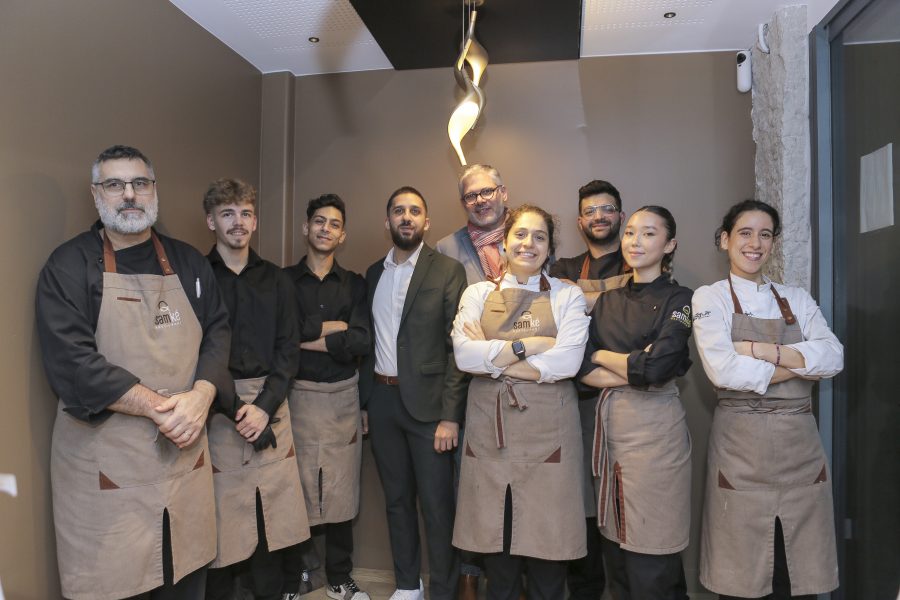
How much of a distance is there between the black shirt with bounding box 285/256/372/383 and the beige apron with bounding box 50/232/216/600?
0.70 metres

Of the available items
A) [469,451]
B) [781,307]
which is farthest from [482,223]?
[781,307]

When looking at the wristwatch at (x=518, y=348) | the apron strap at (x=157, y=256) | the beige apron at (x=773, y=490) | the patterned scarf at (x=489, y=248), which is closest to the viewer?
the apron strap at (x=157, y=256)

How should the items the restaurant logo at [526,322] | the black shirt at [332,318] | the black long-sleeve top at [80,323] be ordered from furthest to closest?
the black shirt at [332,318]
the restaurant logo at [526,322]
the black long-sleeve top at [80,323]

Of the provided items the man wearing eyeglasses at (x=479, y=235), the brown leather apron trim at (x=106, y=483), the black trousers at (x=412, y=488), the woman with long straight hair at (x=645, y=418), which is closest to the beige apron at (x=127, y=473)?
the brown leather apron trim at (x=106, y=483)

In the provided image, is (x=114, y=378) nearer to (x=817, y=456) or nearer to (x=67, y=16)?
(x=67, y=16)

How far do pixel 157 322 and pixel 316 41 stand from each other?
180cm

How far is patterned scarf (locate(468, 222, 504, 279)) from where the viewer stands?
301cm

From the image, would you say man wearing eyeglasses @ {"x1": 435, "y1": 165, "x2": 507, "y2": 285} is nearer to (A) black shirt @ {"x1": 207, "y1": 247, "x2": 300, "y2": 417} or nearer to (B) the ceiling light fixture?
(B) the ceiling light fixture

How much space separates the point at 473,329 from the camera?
2500 mm

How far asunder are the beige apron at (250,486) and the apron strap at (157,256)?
559mm

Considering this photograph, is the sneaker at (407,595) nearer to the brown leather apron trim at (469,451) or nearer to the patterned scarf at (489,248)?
the brown leather apron trim at (469,451)

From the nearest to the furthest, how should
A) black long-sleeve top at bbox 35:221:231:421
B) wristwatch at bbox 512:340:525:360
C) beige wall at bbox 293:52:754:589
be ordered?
black long-sleeve top at bbox 35:221:231:421
wristwatch at bbox 512:340:525:360
beige wall at bbox 293:52:754:589

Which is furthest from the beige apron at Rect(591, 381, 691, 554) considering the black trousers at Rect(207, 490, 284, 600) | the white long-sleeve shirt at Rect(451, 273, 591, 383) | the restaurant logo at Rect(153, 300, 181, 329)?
the restaurant logo at Rect(153, 300, 181, 329)

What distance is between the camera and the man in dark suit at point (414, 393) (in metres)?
2.82
